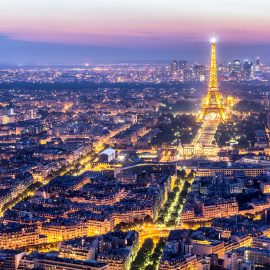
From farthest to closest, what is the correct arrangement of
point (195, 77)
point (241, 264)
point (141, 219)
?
point (195, 77) → point (141, 219) → point (241, 264)

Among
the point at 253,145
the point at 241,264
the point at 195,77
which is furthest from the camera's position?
the point at 195,77

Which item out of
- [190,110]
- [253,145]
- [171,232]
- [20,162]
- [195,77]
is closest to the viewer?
[171,232]

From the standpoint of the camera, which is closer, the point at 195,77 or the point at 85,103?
the point at 85,103

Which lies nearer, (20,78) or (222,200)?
(222,200)

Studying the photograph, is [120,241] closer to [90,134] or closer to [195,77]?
[90,134]

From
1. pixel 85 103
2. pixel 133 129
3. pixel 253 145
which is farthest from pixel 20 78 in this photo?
pixel 253 145

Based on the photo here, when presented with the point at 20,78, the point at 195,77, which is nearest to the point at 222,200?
the point at 195,77

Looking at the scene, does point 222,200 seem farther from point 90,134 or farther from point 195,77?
point 195,77

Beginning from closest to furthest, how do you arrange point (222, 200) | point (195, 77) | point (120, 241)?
point (120, 241), point (222, 200), point (195, 77)
